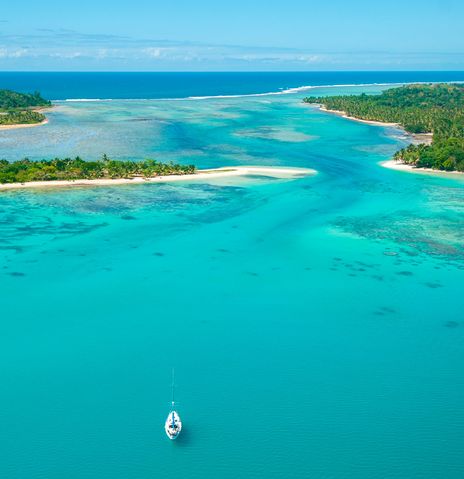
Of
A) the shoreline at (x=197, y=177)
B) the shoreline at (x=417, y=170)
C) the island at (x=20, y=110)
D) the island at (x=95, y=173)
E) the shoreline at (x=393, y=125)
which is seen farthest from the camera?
the island at (x=20, y=110)

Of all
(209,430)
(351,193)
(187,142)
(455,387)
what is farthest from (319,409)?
Result: (187,142)

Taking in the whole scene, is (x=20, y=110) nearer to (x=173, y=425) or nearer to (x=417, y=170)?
(x=417, y=170)

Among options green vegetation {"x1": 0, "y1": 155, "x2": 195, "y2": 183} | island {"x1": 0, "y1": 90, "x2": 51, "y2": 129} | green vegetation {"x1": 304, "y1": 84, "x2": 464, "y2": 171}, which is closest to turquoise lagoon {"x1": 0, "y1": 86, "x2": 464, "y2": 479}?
green vegetation {"x1": 0, "y1": 155, "x2": 195, "y2": 183}

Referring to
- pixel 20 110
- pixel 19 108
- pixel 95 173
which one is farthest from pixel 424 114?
pixel 19 108

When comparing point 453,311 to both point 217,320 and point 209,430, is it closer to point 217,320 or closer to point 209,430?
point 217,320

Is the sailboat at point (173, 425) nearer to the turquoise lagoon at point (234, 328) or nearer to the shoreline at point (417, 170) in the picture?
the turquoise lagoon at point (234, 328)

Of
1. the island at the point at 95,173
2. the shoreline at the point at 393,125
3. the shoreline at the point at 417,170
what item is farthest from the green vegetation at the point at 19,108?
the shoreline at the point at 417,170
